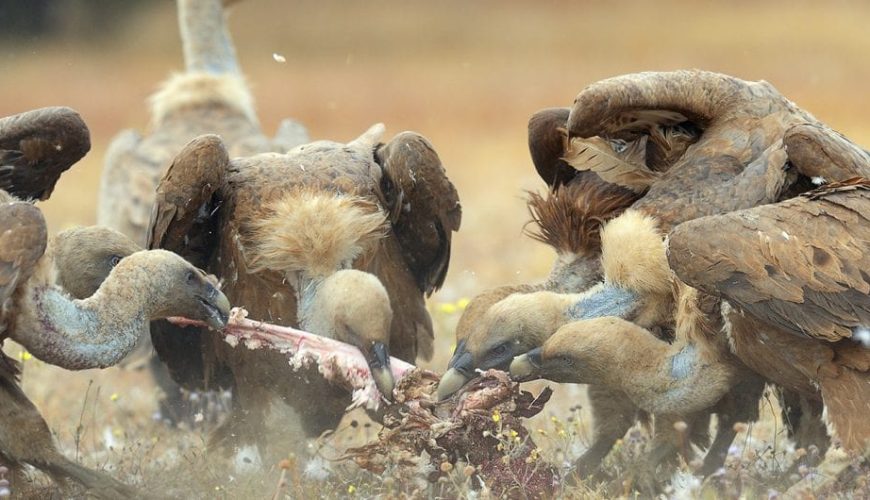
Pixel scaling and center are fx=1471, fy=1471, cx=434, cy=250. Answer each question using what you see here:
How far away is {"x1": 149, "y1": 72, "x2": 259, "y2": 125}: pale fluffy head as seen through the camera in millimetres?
10570

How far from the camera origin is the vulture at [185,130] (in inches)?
372

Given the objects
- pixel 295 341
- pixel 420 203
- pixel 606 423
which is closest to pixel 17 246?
pixel 295 341

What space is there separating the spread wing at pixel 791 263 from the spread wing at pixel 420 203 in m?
1.70

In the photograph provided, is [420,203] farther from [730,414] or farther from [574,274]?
[730,414]

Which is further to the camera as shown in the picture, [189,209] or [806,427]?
[189,209]

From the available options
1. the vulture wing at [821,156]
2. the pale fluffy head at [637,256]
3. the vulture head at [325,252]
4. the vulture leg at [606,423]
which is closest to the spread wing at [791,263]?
the vulture wing at [821,156]

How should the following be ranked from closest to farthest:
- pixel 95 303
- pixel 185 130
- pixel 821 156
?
1. pixel 95 303
2. pixel 821 156
3. pixel 185 130

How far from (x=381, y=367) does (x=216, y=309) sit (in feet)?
2.51

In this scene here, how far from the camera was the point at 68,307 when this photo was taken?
602 centimetres

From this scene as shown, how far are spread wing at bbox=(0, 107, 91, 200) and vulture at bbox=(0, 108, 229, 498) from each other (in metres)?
0.37

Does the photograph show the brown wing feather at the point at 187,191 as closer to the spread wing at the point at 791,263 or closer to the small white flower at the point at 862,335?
the spread wing at the point at 791,263

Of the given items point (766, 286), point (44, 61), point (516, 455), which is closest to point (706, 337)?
point (766, 286)

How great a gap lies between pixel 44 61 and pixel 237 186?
23.7 m

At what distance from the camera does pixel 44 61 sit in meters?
29.5
